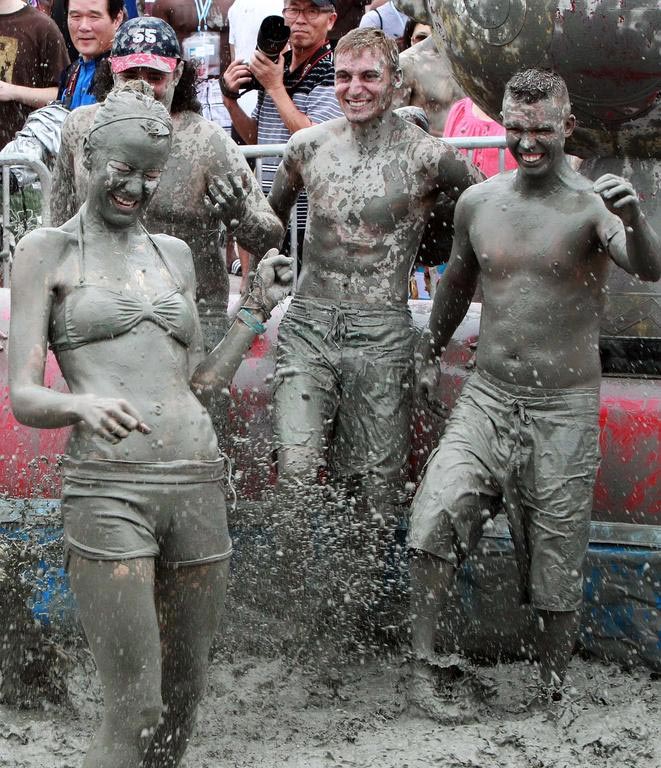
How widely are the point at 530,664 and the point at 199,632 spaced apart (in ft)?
7.27

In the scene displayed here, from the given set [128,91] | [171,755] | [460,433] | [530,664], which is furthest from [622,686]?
[128,91]

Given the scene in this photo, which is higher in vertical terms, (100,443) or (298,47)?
(298,47)

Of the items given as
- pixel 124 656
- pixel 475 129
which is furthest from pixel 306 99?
pixel 124 656

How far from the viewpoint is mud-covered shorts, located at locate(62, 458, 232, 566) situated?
3.94 meters

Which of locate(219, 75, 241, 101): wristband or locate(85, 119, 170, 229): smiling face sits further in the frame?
locate(219, 75, 241, 101): wristband

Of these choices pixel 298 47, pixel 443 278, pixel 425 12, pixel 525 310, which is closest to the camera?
pixel 525 310

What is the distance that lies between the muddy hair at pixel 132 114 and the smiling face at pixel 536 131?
58.9 inches

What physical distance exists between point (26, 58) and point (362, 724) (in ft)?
16.0

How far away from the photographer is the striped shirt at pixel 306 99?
7773mm

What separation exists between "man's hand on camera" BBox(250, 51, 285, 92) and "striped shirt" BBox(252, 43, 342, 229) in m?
0.25

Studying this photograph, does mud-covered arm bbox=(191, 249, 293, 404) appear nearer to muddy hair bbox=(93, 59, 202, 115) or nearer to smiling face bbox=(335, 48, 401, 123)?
smiling face bbox=(335, 48, 401, 123)

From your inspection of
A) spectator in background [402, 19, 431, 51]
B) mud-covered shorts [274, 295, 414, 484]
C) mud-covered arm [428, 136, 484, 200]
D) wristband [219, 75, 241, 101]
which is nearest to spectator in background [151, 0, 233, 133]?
wristband [219, 75, 241, 101]

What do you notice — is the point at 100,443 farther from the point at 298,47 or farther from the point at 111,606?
the point at 298,47

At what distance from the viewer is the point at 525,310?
17.5ft
